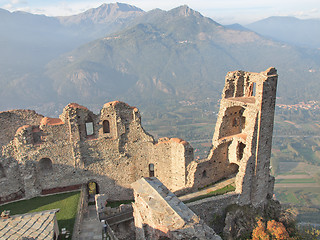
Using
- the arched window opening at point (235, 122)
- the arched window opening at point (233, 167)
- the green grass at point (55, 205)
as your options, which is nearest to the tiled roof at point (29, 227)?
the green grass at point (55, 205)

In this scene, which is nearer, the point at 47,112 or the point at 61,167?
the point at 61,167

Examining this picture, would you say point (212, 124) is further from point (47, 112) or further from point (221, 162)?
point (221, 162)

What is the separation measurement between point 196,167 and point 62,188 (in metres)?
12.7

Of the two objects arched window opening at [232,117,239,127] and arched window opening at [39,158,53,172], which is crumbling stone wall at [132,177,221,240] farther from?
arched window opening at [232,117,239,127]

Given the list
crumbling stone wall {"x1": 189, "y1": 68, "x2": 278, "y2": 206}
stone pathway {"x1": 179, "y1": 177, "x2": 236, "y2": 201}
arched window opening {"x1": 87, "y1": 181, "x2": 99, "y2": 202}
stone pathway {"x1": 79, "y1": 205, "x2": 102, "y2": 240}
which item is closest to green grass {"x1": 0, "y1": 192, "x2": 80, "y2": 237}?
stone pathway {"x1": 79, "y1": 205, "x2": 102, "y2": 240}

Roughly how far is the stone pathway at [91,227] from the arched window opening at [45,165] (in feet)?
19.5

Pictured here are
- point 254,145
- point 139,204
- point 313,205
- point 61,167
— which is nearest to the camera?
point 139,204

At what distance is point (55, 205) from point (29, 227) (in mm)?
6895

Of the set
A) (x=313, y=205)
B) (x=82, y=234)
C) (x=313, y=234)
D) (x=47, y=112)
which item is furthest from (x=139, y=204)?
(x=47, y=112)

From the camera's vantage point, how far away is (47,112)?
177375mm

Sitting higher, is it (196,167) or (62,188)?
(196,167)

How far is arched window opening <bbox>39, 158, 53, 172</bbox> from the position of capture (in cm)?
2629

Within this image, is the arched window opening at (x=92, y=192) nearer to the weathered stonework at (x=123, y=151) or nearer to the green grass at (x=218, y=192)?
the weathered stonework at (x=123, y=151)

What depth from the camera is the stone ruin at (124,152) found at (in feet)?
79.0
